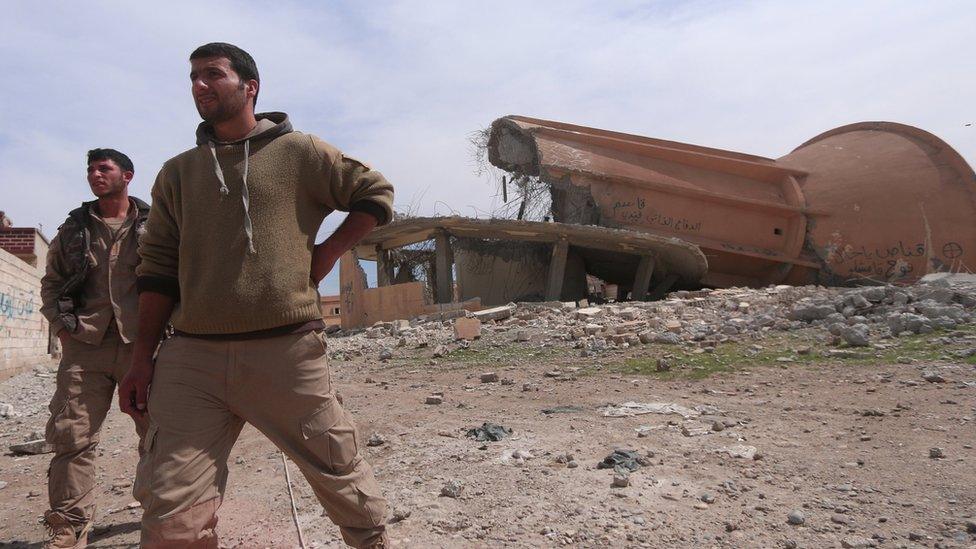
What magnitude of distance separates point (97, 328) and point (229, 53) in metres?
1.67

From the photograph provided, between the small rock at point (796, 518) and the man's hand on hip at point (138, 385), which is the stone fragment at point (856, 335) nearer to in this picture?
the small rock at point (796, 518)

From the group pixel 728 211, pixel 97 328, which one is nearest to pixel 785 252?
pixel 728 211

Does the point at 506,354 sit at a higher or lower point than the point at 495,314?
lower

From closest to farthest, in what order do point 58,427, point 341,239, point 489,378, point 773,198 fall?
point 341,239 < point 58,427 < point 489,378 < point 773,198

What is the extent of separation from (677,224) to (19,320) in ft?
39.9

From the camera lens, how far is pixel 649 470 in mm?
3322

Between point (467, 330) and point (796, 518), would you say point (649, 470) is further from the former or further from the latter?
point (467, 330)

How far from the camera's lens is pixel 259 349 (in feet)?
6.11

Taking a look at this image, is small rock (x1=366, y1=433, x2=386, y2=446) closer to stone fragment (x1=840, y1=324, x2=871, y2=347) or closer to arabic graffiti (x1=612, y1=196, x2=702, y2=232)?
stone fragment (x1=840, y1=324, x2=871, y2=347)

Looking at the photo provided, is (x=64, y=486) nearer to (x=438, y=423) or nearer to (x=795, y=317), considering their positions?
(x=438, y=423)

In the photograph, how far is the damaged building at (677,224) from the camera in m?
13.1


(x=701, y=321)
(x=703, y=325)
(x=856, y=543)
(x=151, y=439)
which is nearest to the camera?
(x=151, y=439)

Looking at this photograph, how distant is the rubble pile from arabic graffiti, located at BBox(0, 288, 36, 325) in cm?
473

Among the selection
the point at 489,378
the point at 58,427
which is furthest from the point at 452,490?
the point at 489,378
